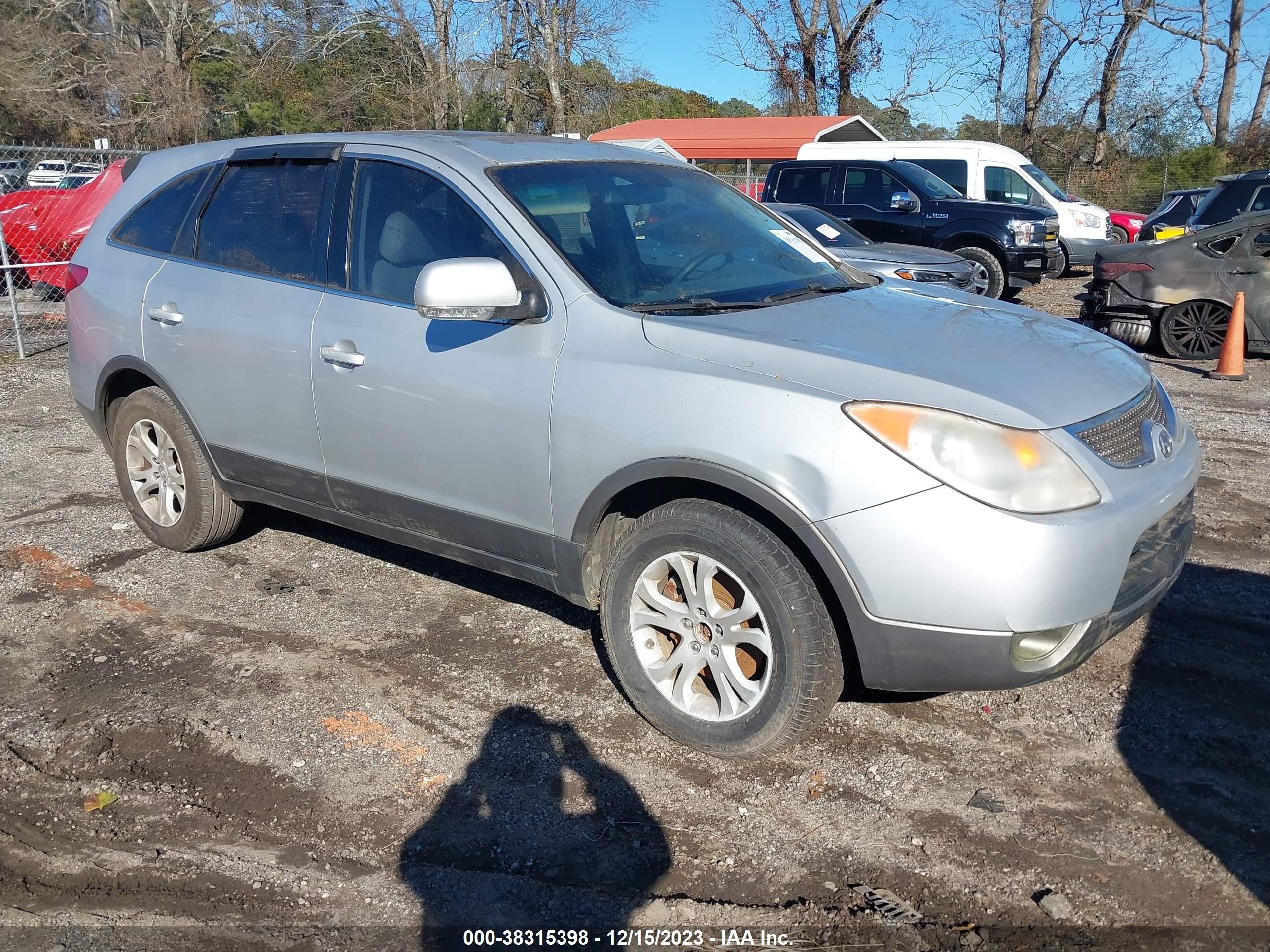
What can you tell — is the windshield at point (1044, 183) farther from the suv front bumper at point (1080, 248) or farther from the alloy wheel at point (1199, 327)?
the alloy wheel at point (1199, 327)

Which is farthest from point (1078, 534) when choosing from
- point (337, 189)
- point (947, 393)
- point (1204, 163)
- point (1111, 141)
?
point (1111, 141)

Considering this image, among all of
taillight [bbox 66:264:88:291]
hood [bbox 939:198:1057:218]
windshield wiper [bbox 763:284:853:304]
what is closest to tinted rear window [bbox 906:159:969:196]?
hood [bbox 939:198:1057:218]

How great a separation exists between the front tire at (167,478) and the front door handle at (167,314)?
36 centimetres

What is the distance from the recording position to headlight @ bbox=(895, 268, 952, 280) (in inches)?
406

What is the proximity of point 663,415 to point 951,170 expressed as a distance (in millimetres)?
15819

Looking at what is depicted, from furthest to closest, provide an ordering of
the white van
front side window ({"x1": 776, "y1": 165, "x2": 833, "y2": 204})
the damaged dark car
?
the white van → front side window ({"x1": 776, "y1": 165, "x2": 833, "y2": 204}) → the damaged dark car

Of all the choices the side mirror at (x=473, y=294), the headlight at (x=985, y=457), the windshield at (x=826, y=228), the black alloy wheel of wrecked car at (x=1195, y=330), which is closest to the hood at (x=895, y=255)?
the windshield at (x=826, y=228)

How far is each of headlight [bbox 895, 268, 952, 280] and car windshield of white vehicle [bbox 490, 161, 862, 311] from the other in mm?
6054

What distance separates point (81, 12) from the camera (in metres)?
38.8

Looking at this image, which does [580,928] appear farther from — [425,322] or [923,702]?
[425,322]

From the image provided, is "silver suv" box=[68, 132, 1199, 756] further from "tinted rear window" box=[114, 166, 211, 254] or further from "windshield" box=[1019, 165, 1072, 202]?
"windshield" box=[1019, 165, 1072, 202]

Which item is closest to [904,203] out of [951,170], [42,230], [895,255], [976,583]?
[951,170]

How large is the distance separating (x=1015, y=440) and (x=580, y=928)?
1.73 meters

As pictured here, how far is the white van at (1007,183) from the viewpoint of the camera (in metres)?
17.3
